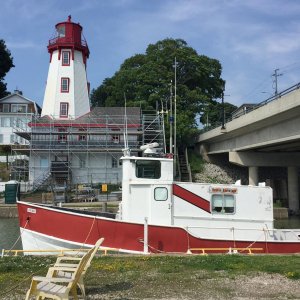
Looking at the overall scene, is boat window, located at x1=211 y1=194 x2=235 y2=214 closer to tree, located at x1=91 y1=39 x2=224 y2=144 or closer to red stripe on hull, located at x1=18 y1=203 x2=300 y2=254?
red stripe on hull, located at x1=18 y1=203 x2=300 y2=254

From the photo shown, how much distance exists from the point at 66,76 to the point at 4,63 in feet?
79.5

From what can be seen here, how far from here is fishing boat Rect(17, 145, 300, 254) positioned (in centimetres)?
1369

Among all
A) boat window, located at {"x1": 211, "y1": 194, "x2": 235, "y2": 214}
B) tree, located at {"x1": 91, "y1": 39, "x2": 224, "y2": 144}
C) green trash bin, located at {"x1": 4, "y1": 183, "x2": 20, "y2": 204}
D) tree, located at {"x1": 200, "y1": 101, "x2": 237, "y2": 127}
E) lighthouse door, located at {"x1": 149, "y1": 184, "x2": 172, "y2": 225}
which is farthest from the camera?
tree, located at {"x1": 200, "y1": 101, "x2": 237, "y2": 127}

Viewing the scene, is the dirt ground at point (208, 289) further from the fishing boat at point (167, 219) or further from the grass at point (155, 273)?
the fishing boat at point (167, 219)

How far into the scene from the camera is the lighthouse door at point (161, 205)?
14.5m

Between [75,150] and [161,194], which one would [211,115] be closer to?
[75,150]

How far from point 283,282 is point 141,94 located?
53229 mm

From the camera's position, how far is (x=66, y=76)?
5419 centimetres

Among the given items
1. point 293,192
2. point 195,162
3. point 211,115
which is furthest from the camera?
point 211,115

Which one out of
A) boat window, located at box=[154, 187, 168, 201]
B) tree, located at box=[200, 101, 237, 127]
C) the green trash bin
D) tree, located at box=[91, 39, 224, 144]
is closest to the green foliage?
tree, located at box=[91, 39, 224, 144]

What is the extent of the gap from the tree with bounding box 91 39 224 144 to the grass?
4307 centimetres

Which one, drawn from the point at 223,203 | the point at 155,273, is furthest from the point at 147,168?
the point at 155,273

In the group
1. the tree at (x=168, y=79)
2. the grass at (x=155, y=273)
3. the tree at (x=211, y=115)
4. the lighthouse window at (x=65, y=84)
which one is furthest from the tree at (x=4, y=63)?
the grass at (x=155, y=273)

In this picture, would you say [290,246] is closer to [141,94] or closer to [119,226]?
[119,226]
